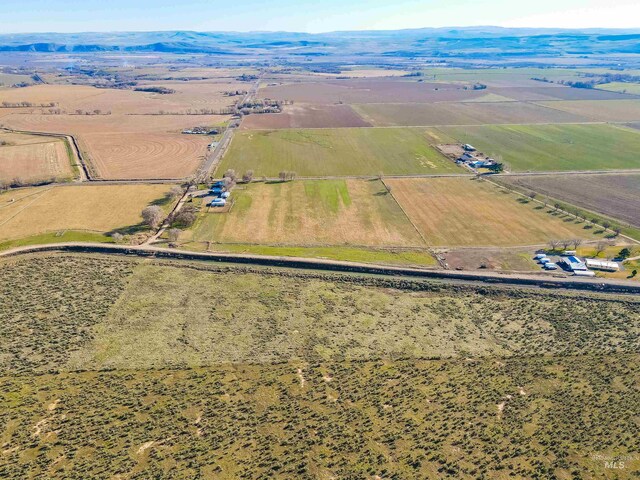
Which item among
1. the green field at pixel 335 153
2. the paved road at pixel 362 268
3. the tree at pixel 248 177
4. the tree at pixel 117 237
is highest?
the green field at pixel 335 153

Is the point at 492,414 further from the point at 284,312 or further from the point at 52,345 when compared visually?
the point at 52,345

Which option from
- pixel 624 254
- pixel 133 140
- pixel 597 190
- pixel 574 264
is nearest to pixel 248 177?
pixel 133 140

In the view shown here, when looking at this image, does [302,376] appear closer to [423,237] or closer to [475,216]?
[423,237]

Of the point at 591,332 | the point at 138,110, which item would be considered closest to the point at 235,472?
the point at 591,332

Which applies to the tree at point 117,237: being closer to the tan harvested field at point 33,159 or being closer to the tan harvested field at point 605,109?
the tan harvested field at point 33,159

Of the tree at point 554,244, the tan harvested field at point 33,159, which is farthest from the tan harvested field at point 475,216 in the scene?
the tan harvested field at point 33,159

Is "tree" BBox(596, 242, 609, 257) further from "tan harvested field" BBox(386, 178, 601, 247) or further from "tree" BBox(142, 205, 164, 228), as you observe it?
"tree" BBox(142, 205, 164, 228)

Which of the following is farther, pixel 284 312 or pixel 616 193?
pixel 616 193
